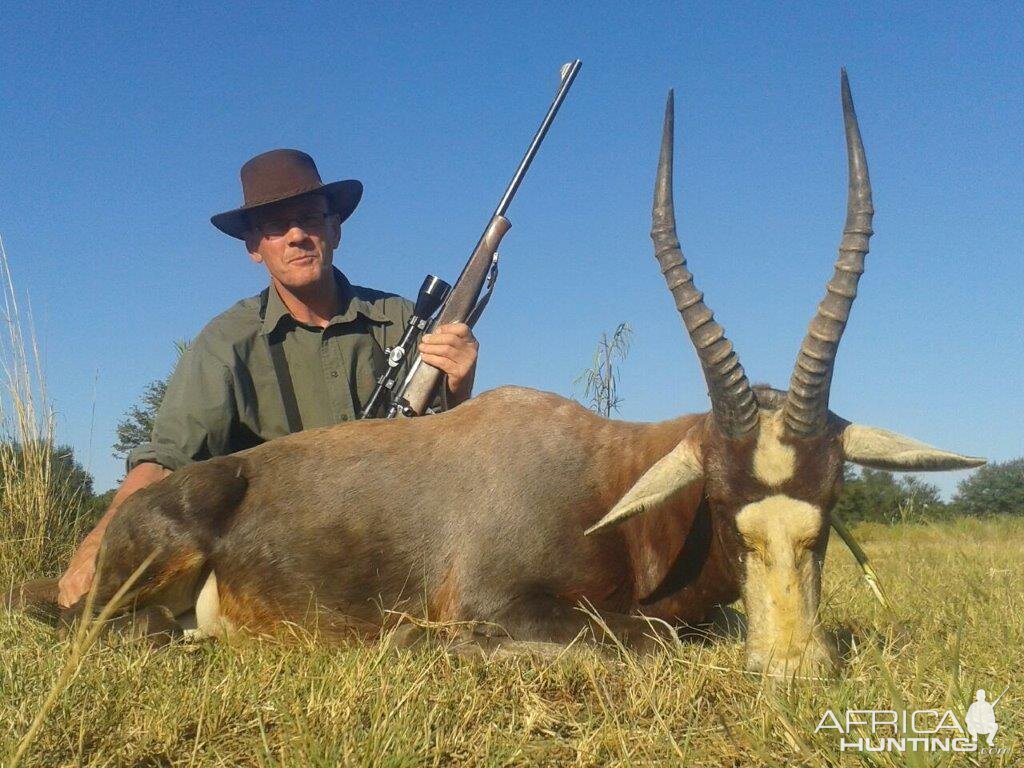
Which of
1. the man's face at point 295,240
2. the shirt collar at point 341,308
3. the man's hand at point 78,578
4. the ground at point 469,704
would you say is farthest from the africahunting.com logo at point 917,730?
the man's face at point 295,240

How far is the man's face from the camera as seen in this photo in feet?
21.2

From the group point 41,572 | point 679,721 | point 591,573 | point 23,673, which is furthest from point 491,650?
point 41,572

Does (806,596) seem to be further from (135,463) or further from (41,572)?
(41,572)

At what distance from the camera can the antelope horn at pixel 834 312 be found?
3.63m

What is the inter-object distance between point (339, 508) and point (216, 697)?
183cm

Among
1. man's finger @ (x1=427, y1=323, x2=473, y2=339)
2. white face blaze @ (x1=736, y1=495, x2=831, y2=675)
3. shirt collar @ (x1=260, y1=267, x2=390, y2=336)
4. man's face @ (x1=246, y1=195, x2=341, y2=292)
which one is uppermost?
man's face @ (x1=246, y1=195, x2=341, y2=292)

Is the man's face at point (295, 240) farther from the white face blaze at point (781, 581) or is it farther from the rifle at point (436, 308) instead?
the white face blaze at point (781, 581)

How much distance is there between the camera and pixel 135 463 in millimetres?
5582

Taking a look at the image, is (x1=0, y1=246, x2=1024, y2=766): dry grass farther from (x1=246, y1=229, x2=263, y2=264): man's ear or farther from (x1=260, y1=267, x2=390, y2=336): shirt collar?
(x1=246, y1=229, x2=263, y2=264): man's ear

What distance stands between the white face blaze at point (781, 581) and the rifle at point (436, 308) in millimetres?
2626

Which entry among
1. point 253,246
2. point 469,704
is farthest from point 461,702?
point 253,246

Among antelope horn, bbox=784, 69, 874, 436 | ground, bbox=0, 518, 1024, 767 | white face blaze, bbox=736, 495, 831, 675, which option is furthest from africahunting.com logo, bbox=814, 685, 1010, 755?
antelope horn, bbox=784, 69, 874, 436

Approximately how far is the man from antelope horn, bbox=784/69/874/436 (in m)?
2.56

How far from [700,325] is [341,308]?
3475 mm
